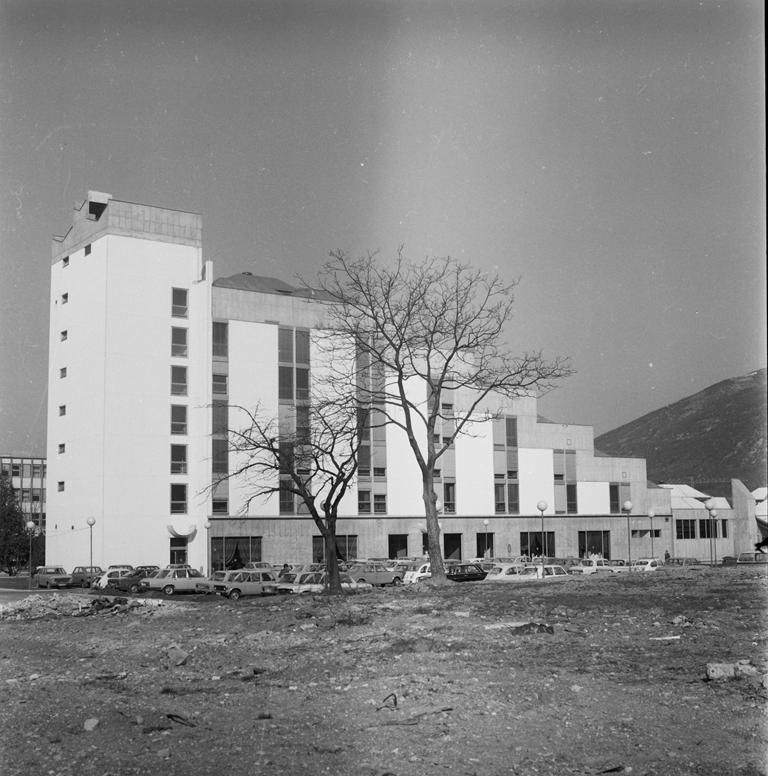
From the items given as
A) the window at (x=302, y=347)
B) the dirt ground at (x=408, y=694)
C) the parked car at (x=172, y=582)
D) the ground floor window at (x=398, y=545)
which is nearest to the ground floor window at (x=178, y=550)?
the window at (x=302, y=347)

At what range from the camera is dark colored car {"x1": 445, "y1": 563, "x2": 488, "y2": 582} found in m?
46.6

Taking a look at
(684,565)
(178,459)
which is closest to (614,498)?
(684,565)

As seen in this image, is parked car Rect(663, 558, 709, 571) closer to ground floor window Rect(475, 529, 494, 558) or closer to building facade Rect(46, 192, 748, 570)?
building facade Rect(46, 192, 748, 570)

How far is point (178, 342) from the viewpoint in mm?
64438

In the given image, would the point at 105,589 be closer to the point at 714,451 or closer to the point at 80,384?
the point at 80,384

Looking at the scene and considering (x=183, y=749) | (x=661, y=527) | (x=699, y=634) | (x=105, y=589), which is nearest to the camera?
(x=183, y=749)

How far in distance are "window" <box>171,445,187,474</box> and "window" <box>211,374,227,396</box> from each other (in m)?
4.27

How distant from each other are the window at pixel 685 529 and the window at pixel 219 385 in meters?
42.1

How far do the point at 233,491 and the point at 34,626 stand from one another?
129ft

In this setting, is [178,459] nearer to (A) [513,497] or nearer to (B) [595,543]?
(A) [513,497]

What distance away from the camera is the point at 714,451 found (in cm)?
19325

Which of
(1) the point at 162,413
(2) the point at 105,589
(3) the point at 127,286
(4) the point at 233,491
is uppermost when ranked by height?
(3) the point at 127,286

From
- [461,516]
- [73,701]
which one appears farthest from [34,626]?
[461,516]

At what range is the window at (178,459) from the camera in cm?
6366
